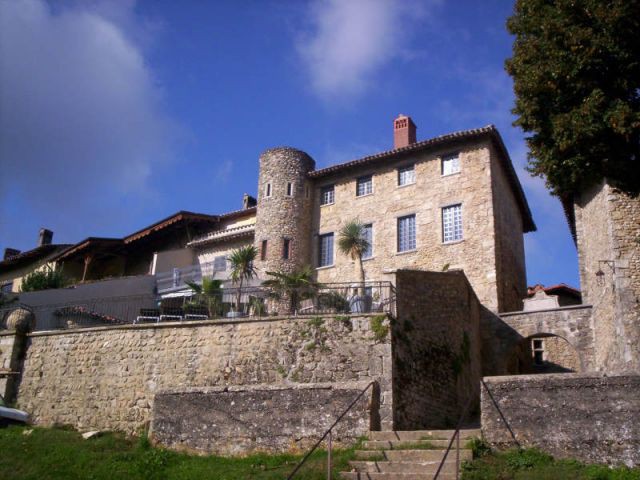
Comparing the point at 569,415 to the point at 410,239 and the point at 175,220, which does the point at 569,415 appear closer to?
the point at 410,239

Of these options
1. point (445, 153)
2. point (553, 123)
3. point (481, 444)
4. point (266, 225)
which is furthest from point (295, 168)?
point (481, 444)

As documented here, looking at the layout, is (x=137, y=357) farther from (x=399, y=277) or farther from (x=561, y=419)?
(x=561, y=419)

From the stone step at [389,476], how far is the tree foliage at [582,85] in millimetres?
8996

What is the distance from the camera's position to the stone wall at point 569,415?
39.1ft

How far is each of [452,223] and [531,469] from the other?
18.5 metres

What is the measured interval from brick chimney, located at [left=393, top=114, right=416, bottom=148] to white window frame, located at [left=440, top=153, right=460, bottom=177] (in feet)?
8.33

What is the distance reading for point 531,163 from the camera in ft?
64.7

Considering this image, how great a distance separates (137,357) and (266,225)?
44.6ft

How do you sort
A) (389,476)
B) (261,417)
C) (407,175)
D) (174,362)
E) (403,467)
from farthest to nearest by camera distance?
(407,175)
(174,362)
(261,417)
(403,467)
(389,476)

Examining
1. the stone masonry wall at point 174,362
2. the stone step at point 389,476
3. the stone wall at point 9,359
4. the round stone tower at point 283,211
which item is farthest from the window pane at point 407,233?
the stone step at point 389,476

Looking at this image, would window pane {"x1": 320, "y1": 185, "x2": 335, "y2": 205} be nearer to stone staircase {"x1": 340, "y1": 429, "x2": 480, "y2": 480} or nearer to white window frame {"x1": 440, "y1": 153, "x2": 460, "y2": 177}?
white window frame {"x1": 440, "y1": 153, "x2": 460, "y2": 177}

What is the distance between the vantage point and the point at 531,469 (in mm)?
11922

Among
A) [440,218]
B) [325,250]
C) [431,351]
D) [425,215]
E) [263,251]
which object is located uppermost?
[425,215]

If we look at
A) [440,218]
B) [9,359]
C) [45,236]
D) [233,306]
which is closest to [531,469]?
[233,306]
